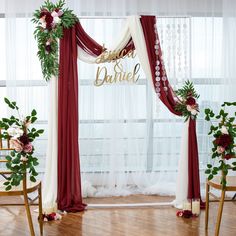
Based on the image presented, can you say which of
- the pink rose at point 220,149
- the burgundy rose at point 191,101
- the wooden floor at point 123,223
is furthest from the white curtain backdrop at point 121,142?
the pink rose at point 220,149

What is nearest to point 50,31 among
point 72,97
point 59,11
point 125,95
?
point 59,11

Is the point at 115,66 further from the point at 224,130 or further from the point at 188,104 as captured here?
the point at 224,130

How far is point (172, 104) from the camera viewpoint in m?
4.88

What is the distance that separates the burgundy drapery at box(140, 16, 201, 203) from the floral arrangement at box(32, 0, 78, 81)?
836 mm

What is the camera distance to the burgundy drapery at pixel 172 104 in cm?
477

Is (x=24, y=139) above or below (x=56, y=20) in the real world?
below

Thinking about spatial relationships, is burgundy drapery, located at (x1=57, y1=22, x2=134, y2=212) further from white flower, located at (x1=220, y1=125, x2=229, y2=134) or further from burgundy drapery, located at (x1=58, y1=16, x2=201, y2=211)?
white flower, located at (x1=220, y1=125, x2=229, y2=134)

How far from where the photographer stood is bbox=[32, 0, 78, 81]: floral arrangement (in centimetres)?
466

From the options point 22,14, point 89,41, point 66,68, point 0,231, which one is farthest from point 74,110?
point 22,14

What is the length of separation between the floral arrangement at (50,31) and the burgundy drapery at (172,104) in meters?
0.84

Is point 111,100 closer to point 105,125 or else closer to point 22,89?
point 105,125

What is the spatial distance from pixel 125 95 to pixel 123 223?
1.95 metres

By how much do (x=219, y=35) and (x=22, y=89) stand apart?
2722mm

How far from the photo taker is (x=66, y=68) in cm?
479
